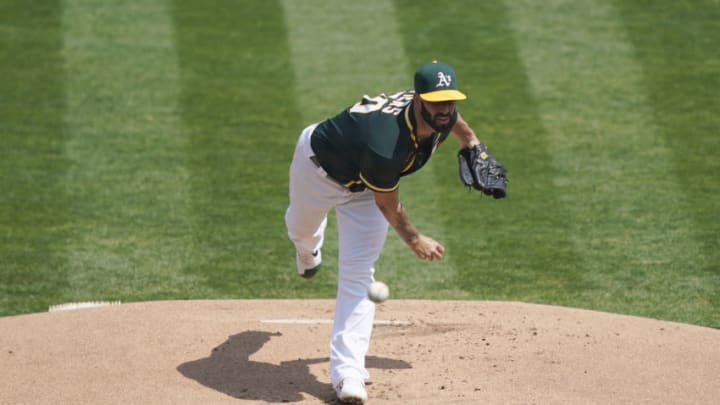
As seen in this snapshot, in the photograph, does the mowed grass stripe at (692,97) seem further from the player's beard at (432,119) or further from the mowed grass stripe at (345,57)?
the player's beard at (432,119)

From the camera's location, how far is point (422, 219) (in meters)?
9.98

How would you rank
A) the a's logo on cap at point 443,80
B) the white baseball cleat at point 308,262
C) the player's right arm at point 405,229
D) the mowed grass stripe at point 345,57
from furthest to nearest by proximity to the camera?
the mowed grass stripe at point 345,57 → the white baseball cleat at point 308,262 → the player's right arm at point 405,229 → the a's logo on cap at point 443,80

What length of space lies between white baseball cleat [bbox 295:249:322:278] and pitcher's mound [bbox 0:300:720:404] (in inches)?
13.8

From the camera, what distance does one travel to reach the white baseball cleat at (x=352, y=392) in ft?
20.0

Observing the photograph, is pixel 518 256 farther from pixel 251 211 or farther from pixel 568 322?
pixel 251 211

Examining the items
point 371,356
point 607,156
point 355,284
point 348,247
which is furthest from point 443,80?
point 607,156

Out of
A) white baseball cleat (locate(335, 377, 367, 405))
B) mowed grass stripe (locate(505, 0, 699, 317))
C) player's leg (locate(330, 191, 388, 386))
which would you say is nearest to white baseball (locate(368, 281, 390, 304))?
player's leg (locate(330, 191, 388, 386))

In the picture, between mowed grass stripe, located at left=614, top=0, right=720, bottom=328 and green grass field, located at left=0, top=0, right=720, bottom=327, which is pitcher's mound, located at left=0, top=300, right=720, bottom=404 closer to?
green grass field, located at left=0, top=0, right=720, bottom=327

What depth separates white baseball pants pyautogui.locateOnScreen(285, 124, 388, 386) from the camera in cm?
634

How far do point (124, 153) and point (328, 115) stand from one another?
2121mm

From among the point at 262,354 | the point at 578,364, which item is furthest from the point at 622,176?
the point at 262,354

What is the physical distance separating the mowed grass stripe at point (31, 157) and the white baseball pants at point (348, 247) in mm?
2932

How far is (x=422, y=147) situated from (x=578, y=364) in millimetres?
1680

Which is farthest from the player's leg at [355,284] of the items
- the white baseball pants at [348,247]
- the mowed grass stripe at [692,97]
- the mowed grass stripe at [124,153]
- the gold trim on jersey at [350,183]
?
the mowed grass stripe at [692,97]
